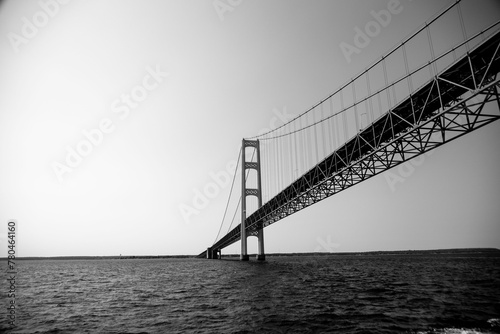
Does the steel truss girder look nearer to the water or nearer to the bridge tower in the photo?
the water

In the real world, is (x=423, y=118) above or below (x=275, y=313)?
above

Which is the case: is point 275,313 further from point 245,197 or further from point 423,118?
point 245,197

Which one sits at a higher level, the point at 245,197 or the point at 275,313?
the point at 245,197

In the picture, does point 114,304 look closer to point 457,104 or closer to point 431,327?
point 431,327

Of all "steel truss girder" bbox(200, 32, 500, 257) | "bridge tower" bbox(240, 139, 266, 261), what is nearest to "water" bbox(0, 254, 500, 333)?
"steel truss girder" bbox(200, 32, 500, 257)

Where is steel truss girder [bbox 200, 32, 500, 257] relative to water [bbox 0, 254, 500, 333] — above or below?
above

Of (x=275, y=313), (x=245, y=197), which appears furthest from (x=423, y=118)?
(x=245, y=197)

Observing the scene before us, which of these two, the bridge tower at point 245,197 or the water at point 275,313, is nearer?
the water at point 275,313

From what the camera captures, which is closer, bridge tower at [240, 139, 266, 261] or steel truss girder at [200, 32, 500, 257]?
steel truss girder at [200, 32, 500, 257]

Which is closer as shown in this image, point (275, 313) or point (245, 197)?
point (275, 313)

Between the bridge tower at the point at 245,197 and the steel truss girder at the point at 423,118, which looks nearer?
the steel truss girder at the point at 423,118

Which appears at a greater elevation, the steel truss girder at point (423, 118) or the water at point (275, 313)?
the steel truss girder at point (423, 118)

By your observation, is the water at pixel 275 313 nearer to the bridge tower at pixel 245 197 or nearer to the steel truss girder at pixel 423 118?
the steel truss girder at pixel 423 118

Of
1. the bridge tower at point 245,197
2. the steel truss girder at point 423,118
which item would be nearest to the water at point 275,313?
the steel truss girder at point 423,118
